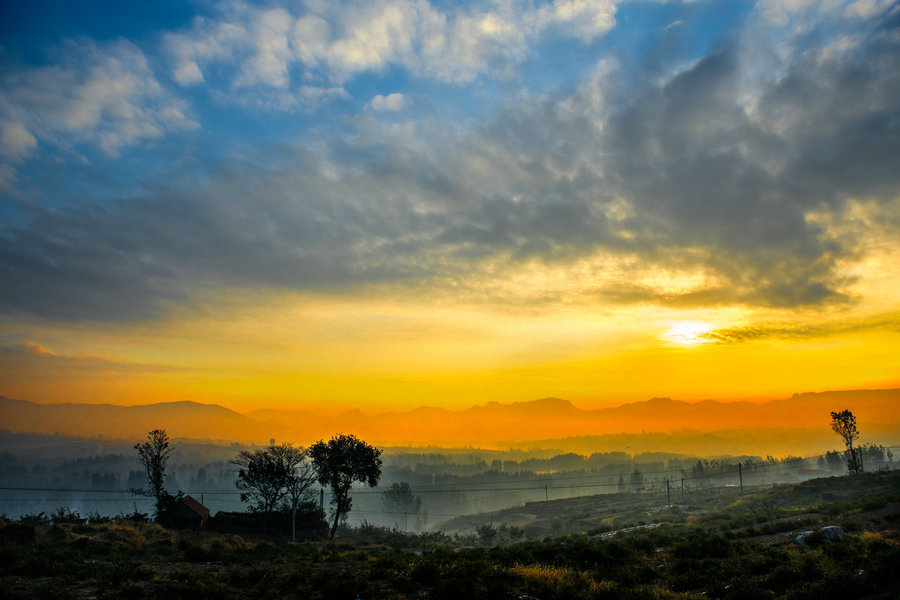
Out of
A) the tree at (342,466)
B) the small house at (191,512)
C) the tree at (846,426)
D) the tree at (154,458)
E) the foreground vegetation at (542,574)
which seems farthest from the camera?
the tree at (846,426)

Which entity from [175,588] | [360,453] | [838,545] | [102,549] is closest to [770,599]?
[838,545]

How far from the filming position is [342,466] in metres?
57.7

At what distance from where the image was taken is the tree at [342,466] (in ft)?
189

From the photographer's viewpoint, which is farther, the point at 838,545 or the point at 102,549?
the point at 102,549

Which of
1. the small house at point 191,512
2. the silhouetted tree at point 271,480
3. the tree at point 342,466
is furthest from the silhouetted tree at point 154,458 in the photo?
the tree at point 342,466

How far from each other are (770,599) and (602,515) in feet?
297

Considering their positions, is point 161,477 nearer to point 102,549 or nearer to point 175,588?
point 102,549

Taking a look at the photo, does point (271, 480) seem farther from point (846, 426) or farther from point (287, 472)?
point (846, 426)

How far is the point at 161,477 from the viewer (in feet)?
200

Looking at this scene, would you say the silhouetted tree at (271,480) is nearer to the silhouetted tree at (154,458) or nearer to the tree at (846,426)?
the silhouetted tree at (154,458)

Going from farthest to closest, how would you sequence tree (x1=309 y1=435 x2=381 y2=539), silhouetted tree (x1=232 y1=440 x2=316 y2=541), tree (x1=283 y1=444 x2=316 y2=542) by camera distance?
tree (x1=283 y1=444 x2=316 y2=542), silhouetted tree (x1=232 y1=440 x2=316 y2=541), tree (x1=309 y1=435 x2=381 y2=539)

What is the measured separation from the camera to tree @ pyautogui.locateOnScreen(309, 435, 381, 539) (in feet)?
189

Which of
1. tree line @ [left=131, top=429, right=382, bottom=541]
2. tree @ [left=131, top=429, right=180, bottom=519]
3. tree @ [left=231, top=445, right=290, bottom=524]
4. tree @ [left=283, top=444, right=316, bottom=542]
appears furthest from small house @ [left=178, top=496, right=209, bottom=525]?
tree @ [left=283, top=444, right=316, bottom=542]

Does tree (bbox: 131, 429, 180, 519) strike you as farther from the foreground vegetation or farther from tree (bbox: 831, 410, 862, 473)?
tree (bbox: 831, 410, 862, 473)
